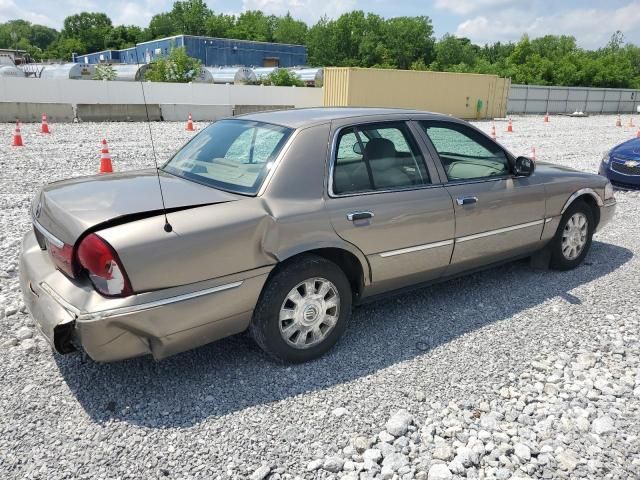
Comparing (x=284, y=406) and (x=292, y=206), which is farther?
(x=292, y=206)

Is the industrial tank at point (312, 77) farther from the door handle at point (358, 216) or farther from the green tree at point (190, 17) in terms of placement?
the green tree at point (190, 17)

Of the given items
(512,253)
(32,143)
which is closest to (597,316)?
(512,253)

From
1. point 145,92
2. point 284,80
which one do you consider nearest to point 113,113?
point 145,92

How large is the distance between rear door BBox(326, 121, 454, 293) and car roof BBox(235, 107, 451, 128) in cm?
12

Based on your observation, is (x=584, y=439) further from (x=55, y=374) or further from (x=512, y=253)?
(x=55, y=374)

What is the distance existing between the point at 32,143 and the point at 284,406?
43.1ft

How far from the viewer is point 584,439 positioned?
112 inches

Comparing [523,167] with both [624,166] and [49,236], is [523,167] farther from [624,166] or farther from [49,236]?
[624,166]

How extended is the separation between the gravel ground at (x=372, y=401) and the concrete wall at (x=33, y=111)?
16.4 m

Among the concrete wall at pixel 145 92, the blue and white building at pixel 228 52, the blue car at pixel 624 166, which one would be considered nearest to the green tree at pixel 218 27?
the blue and white building at pixel 228 52

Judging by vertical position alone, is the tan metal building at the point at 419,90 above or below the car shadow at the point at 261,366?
above

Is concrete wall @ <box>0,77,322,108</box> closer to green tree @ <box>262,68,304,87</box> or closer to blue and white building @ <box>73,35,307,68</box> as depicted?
green tree @ <box>262,68,304,87</box>

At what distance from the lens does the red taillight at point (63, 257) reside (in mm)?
2812

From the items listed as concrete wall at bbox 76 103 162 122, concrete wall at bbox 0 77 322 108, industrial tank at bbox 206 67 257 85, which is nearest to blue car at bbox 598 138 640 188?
concrete wall at bbox 76 103 162 122
